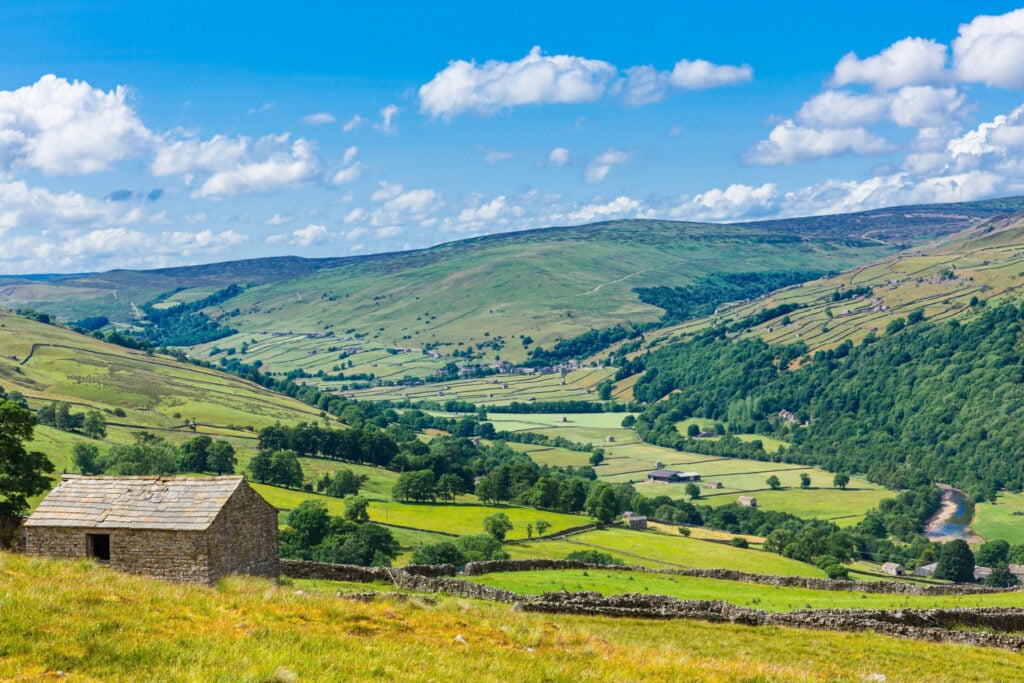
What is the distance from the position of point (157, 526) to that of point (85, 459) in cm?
7247

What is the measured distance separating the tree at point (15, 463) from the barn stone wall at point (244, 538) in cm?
1282

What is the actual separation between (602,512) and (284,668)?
278ft

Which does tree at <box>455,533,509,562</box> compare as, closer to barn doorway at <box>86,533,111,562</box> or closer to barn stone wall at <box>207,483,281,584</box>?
barn stone wall at <box>207,483,281,584</box>

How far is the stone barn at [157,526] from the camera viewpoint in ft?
93.6

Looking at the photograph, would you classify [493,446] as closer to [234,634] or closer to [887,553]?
[887,553]

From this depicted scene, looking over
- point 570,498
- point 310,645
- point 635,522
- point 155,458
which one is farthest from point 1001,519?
point 310,645

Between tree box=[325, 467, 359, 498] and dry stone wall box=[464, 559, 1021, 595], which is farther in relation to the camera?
tree box=[325, 467, 359, 498]

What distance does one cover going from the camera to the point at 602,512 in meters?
98.8

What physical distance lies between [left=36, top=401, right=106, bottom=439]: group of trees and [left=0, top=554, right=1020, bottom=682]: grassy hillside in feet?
333

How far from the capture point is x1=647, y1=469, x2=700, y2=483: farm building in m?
173

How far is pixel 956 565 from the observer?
4026 inches

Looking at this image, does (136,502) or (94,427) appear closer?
(136,502)

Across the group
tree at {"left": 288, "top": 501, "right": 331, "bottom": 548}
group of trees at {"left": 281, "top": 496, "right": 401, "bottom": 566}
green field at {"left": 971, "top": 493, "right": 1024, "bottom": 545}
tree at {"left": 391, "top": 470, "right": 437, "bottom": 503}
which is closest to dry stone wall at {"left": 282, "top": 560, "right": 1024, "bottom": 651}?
group of trees at {"left": 281, "top": 496, "right": 401, "bottom": 566}

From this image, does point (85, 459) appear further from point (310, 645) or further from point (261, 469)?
point (310, 645)
